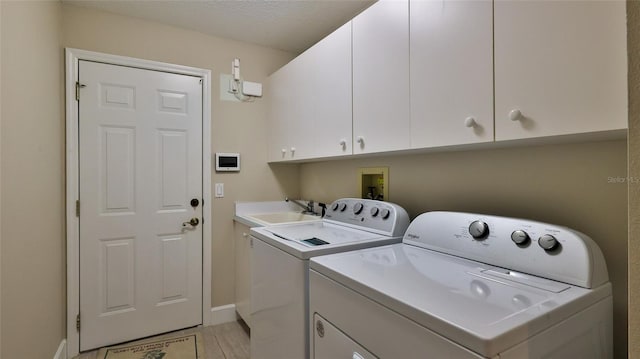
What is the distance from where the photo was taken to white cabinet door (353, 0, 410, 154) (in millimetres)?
1360

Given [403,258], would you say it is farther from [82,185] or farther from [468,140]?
[82,185]

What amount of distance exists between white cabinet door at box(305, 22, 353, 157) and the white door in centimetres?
105

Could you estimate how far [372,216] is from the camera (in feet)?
5.41

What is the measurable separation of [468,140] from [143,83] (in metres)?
2.26

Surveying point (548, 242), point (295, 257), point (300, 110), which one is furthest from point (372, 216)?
point (300, 110)

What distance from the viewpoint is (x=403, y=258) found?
3.81ft

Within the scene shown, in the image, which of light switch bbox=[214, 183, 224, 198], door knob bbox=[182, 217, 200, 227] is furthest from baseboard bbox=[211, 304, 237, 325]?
light switch bbox=[214, 183, 224, 198]

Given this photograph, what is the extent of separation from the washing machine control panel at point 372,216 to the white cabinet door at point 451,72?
40cm

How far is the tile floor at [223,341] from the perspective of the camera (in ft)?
6.85

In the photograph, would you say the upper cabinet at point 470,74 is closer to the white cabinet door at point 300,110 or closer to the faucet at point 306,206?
the white cabinet door at point 300,110

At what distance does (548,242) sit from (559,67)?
52 cm

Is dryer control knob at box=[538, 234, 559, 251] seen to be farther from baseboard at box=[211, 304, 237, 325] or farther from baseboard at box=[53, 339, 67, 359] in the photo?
baseboard at box=[53, 339, 67, 359]

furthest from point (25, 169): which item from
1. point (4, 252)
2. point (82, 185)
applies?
point (82, 185)

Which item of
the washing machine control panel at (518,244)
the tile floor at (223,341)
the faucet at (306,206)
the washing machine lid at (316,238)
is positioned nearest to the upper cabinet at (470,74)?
the washing machine control panel at (518,244)
